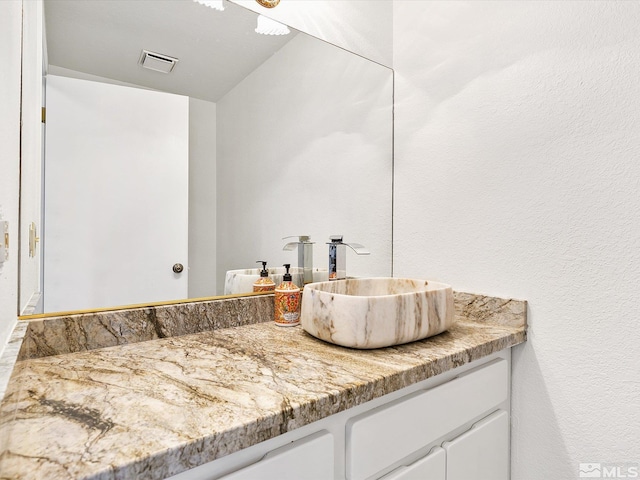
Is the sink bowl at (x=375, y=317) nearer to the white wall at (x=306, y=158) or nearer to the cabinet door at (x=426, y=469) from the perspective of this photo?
the cabinet door at (x=426, y=469)

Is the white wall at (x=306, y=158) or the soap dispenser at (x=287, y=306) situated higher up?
the white wall at (x=306, y=158)

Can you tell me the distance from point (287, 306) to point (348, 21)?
1.11m

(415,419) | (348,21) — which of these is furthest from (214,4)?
(415,419)

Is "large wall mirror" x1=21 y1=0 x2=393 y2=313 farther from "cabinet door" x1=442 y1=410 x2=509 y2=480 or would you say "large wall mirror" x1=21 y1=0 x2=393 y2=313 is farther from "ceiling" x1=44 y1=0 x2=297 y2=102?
"cabinet door" x1=442 y1=410 x2=509 y2=480

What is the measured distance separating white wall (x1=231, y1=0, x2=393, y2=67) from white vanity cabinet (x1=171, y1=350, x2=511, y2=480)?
1.20 m

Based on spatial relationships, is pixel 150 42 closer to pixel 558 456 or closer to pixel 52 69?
pixel 52 69

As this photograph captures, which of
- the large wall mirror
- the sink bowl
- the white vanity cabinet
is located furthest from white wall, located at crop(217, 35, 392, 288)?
the white vanity cabinet

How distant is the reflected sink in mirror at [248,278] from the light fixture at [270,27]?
789mm

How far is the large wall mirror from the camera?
91 cm

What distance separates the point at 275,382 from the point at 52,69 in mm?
918

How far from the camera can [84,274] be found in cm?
93

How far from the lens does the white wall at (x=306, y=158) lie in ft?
3.80

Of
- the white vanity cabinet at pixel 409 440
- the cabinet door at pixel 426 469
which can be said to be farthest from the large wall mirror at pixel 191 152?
the cabinet door at pixel 426 469

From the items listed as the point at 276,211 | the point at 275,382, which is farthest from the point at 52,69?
the point at 275,382
